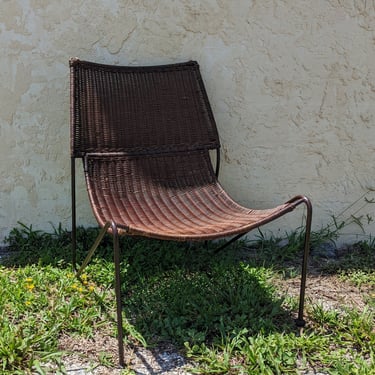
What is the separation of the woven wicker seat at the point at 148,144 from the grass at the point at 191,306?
0.94 feet

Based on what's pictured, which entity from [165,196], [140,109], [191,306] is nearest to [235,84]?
[140,109]

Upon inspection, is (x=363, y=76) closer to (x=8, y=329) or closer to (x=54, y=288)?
(x=54, y=288)

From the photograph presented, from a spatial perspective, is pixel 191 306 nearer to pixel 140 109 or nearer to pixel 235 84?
pixel 140 109

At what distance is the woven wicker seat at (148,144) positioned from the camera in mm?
2795

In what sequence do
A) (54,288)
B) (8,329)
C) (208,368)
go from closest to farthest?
(208,368) → (8,329) → (54,288)

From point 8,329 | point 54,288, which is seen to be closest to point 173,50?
point 54,288

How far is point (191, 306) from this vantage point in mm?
2596

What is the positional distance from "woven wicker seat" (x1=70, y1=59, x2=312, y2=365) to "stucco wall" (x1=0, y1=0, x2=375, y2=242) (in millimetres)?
194

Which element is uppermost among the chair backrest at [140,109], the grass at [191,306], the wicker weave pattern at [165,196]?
the chair backrest at [140,109]

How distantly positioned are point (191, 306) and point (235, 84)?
1.35 metres

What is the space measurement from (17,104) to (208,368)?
185cm

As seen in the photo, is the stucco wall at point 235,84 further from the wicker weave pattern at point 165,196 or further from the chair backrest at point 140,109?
the wicker weave pattern at point 165,196

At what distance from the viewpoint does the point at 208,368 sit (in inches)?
86.4

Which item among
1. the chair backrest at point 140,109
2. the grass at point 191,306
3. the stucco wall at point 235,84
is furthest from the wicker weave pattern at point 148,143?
the grass at point 191,306
